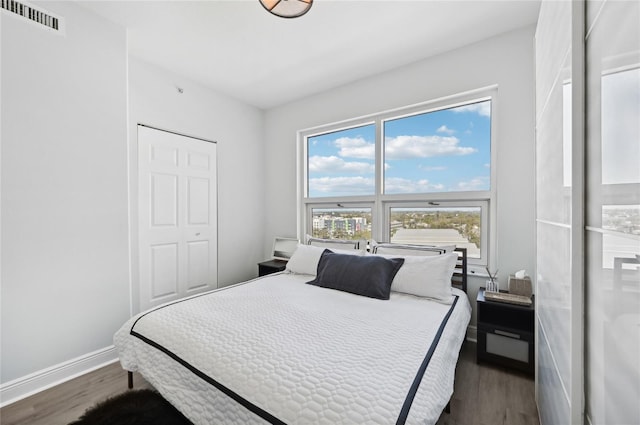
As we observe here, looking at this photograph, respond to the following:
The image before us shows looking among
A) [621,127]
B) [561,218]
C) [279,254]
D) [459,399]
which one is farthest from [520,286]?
[279,254]

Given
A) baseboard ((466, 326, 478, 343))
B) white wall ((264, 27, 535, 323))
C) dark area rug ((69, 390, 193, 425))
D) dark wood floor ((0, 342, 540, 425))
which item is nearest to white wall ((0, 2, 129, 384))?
dark wood floor ((0, 342, 540, 425))

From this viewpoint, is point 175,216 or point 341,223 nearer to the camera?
point 175,216

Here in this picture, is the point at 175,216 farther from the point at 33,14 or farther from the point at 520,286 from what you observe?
the point at 520,286

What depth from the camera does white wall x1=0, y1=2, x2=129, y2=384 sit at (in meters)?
1.83

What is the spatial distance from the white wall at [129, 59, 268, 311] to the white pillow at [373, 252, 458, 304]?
2.38 m

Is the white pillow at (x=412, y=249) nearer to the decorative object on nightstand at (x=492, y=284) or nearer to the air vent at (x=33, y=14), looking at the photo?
the decorative object on nightstand at (x=492, y=284)

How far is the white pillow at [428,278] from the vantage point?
2.07 metres

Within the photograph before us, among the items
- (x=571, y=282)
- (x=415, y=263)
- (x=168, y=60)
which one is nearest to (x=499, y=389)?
(x=415, y=263)

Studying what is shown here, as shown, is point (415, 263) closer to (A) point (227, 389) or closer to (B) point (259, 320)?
(B) point (259, 320)

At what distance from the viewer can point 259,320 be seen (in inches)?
64.2

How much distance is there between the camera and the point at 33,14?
1897mm

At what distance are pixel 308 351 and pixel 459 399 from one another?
1218mm

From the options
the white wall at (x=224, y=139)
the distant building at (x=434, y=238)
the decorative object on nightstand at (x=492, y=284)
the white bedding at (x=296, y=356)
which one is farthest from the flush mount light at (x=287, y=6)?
the decorative object on nightstand at (x=492, y=284)

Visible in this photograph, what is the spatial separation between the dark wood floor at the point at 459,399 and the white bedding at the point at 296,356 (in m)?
0.42
